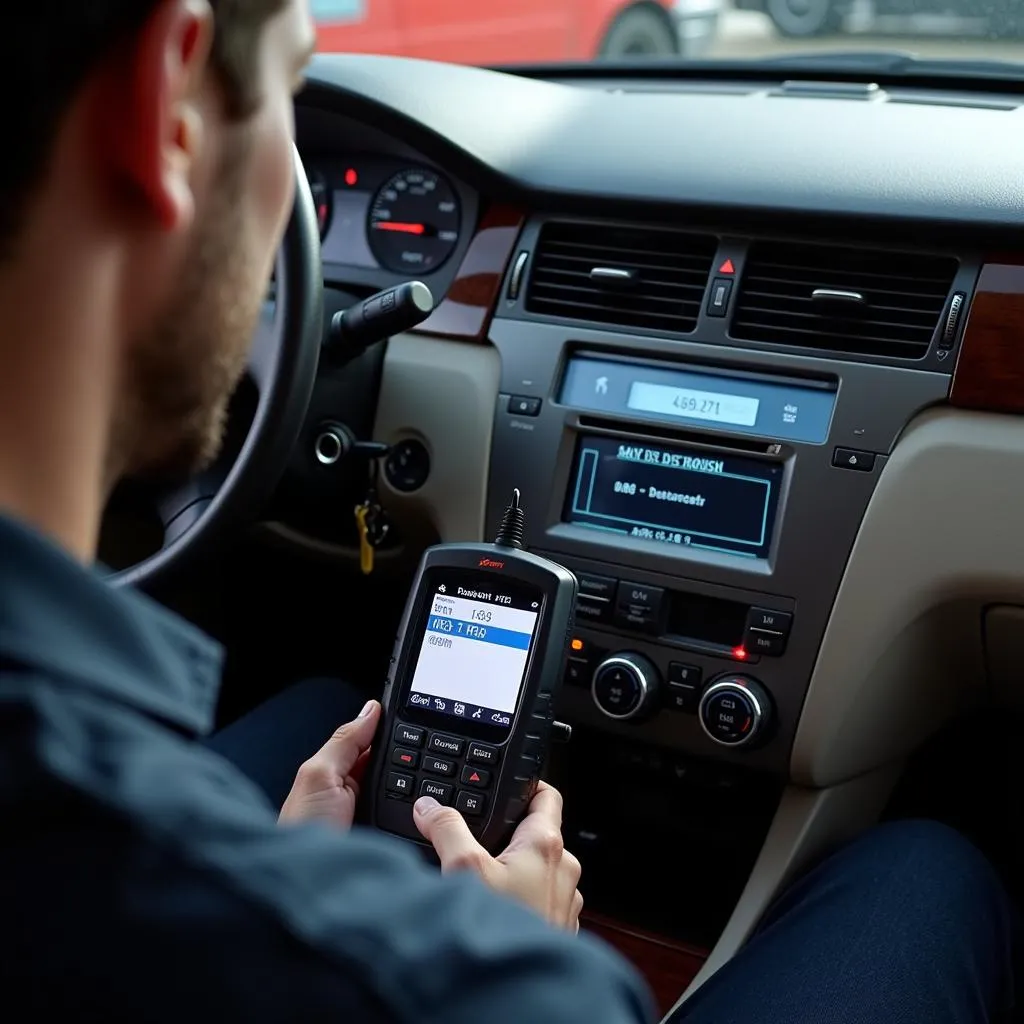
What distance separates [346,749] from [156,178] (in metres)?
0.66

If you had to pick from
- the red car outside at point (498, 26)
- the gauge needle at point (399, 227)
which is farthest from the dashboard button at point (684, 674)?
the red car outside at point (498, 26)

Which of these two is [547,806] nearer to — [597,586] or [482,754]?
[482,754]

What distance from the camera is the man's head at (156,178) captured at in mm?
496

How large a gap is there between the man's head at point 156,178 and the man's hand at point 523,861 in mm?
346

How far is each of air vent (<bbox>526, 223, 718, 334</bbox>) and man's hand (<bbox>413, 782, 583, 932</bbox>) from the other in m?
0.65

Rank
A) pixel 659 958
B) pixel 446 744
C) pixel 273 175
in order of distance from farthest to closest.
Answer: pixel 659 958, pixel 446 744, pixel 273 175

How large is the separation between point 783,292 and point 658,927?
2.33ft

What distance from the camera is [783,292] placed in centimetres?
145

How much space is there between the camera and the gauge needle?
1.68 meters

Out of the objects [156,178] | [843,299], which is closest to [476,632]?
[843,299]

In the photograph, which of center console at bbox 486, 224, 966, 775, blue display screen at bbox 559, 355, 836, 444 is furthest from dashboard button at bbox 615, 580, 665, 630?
blue display screen at bbox 559, 355, 836, 444

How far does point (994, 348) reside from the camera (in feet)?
→ 4.37

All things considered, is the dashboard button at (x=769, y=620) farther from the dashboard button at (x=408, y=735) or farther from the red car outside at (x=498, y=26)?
the red car outside at (x=498, y=26)

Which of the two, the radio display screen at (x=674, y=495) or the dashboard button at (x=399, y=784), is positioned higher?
the radio display screen at (x=674, y=495)
